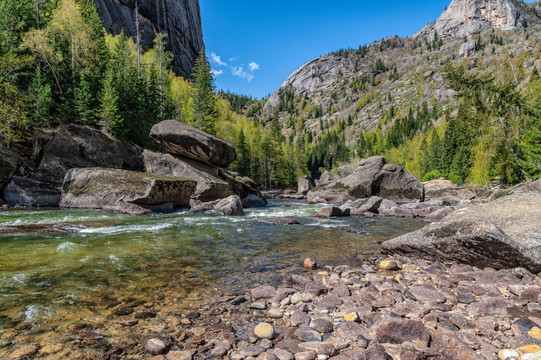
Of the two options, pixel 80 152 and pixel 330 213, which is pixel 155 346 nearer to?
pixel 330 213

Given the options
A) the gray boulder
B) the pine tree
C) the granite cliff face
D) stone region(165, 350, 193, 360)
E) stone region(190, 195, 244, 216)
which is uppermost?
the granite cliff face

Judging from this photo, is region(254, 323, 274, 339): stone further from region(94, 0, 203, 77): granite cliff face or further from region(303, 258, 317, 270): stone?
region(94, 0, 203, 77): granite cliff face

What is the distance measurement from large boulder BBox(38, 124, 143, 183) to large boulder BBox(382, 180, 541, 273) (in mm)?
23192

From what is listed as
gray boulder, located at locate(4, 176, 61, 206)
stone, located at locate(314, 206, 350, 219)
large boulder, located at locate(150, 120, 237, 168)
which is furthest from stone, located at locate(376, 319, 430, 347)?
gray boulder, located at locate(4, 176, 61, 206)

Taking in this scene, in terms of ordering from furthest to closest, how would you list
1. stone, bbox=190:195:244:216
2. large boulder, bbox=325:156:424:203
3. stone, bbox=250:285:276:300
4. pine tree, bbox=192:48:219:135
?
pine tree, bbox=192:48:219:135, large boulder, bbox=325:156:424:203, stone, bbox=190:195:244:216, stone, bbox=250:285:276:300

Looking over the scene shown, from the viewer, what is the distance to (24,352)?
Result: 2.58 m

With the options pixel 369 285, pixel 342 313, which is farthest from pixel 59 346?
pixel 369 285

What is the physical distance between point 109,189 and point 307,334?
1715cm

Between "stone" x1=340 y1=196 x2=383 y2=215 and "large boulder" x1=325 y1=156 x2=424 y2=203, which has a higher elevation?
"large boulder" x1=325 y1=156 x2=424 y2=203

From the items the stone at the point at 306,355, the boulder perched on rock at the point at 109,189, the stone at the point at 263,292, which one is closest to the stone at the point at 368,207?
the boulder perched on rock at the point at 109,189

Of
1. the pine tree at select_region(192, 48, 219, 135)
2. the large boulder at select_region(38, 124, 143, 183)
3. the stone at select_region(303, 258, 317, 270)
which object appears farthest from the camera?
the pine tree at select_region(192, 48, 219, 135)

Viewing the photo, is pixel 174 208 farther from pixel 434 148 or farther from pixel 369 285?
pixel 434 148

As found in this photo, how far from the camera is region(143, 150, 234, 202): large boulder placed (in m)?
21.1

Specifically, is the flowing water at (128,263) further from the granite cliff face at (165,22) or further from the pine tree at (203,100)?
the granite cliff face at (165,22)
